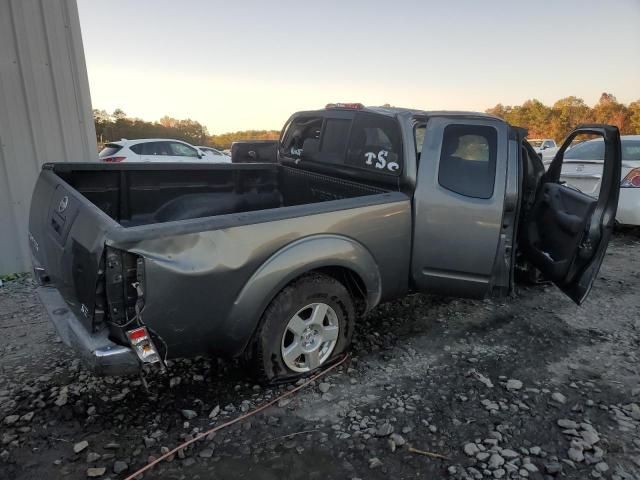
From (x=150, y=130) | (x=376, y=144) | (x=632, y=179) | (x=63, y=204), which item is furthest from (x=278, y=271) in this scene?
(x=150, y=130)

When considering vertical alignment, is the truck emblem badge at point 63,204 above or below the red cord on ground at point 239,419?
above

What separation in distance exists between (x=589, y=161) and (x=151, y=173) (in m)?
5.67

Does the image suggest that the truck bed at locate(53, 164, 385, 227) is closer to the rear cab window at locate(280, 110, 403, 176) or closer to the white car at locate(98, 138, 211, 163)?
the rear cab window at locate(280, 110, 403, 176)

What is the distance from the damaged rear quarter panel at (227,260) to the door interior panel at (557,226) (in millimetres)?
1506

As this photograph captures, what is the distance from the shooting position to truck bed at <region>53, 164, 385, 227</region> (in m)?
3.61

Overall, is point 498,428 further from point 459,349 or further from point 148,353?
point 148,353

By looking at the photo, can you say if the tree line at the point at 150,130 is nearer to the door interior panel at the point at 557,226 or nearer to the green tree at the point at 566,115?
the door interior panel at the point at 557,226

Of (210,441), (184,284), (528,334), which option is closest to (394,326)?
(528,334)

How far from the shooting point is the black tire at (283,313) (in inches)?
103

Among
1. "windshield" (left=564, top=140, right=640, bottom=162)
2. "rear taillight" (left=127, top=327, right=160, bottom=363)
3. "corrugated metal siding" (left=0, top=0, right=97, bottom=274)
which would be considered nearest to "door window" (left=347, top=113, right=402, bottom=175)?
"rear taillight" (left=127, top=327, right=160, bottom=363)

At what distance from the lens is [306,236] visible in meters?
2.61

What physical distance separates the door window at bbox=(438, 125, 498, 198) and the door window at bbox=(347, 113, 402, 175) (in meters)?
0.35

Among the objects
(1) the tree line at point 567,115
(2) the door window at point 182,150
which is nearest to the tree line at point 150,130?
(2) the door window at point 182,150

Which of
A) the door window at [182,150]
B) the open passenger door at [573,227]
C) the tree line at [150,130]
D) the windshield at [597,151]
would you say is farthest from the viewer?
the tree line at [150,130]
